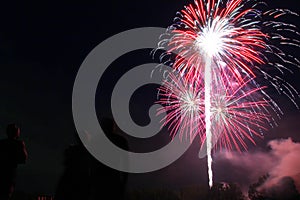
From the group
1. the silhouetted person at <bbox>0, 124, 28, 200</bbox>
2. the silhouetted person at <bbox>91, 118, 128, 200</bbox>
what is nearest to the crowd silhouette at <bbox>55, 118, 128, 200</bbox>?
the silhouetted person at <bbox>91, 118, 128, 200</bbox>

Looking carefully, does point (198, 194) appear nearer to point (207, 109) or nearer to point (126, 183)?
point (207, 109)

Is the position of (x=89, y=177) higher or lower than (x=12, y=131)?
lower

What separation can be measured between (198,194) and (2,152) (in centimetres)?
4365

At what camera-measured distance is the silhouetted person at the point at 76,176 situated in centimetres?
822

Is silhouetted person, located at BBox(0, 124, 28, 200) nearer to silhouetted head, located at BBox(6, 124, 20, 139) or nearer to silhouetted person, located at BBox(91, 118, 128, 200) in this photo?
silhouetted head, located at BBox(6, 124, 20, 139)

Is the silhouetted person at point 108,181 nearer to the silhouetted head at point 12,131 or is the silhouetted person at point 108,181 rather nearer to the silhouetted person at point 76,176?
the silhouetted person at point 76,176

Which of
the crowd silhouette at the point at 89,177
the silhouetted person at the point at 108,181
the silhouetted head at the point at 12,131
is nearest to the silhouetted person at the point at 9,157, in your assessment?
the silhouetted head at the point at 12,131

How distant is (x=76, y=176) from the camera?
8281 millimetres

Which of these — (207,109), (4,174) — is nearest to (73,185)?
(4,174)

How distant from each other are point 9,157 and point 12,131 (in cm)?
55

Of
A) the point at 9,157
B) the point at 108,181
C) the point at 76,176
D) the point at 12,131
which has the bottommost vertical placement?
the point at 108,181

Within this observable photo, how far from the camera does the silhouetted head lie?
9031 mm

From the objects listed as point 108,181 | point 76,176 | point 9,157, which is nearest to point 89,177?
point 76,176

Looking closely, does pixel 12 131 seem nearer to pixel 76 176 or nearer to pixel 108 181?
pixel 76 176
